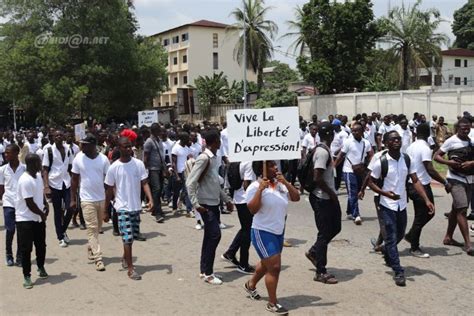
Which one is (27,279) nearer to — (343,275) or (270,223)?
(270,223)

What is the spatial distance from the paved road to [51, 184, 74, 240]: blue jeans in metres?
0.30

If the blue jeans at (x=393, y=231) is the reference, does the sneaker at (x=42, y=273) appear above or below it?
below

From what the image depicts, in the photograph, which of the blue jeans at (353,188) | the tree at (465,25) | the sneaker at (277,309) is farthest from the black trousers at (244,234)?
the tree at (465,25)

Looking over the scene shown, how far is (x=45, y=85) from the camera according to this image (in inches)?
1271

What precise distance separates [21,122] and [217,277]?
45.0m

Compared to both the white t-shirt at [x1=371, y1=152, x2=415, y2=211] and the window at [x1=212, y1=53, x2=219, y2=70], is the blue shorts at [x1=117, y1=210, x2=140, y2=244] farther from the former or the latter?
the window at [x1=212, y1=53, x2=219, y2=70]

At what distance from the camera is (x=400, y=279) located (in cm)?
602

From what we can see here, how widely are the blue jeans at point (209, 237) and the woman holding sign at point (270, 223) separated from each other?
3.53 ft

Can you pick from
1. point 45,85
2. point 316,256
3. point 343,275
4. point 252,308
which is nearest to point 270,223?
point 252,308

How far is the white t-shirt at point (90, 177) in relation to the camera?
713 centimetres

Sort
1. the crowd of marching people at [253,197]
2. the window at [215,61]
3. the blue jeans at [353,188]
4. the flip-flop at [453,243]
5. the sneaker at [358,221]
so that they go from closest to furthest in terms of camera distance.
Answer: the crowd of marching people at [253,197], the flip-flop at [453,243], the sneaker at [358,221], the blue jeans at [353,188], the window at [215,61]

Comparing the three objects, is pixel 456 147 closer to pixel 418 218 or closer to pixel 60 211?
pixel 418 218

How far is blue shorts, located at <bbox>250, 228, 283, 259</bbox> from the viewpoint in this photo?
5188mm

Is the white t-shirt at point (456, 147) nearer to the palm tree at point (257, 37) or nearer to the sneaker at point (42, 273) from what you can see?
the sneaker at point (42, 273)
